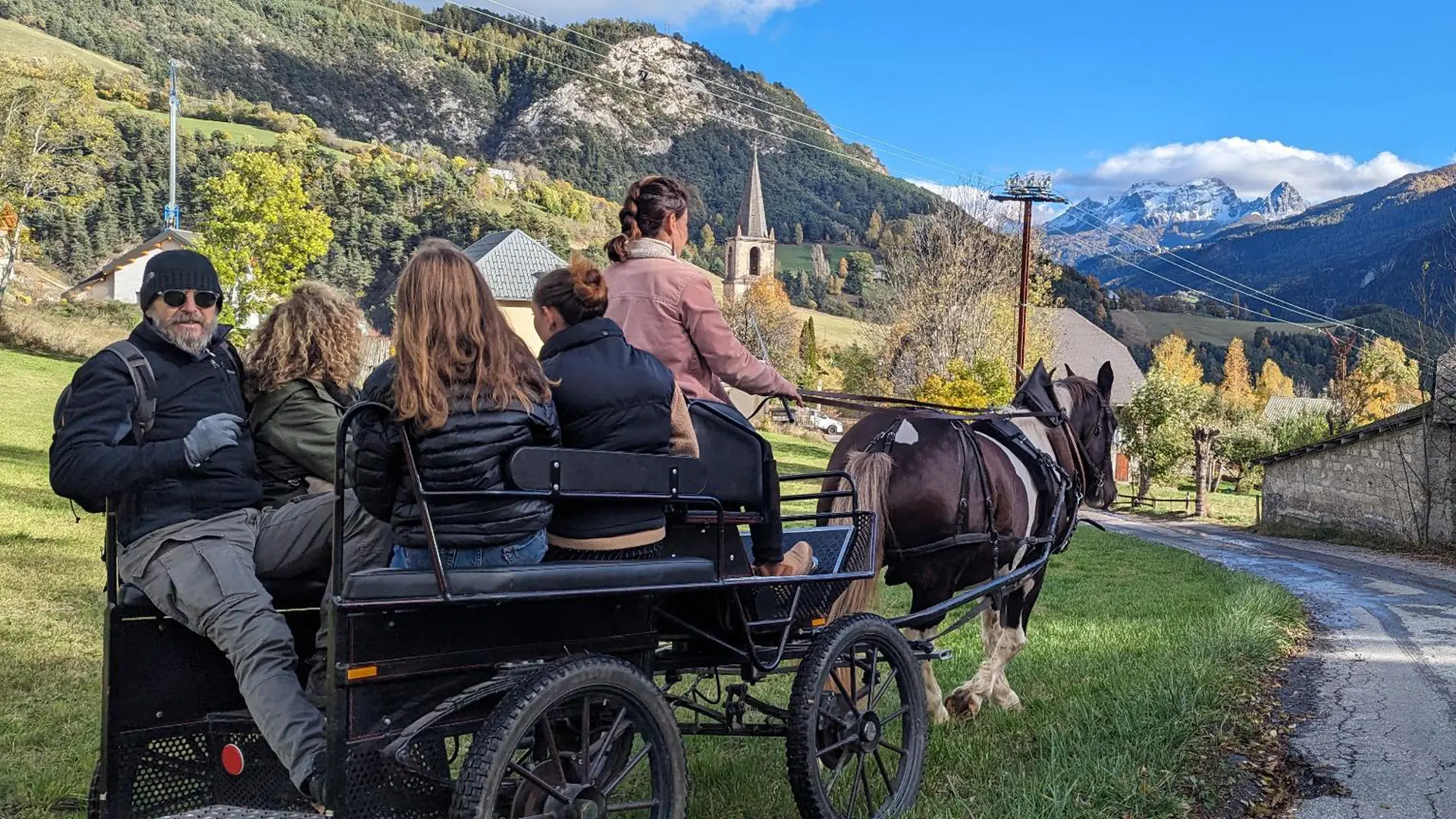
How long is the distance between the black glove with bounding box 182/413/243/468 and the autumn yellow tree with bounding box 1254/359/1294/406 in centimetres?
10811

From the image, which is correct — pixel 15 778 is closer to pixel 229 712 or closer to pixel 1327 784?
pixel 229 712

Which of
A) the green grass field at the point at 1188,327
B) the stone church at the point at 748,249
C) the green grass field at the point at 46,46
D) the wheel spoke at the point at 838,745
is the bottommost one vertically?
the wheel spoke at the point at 838,745

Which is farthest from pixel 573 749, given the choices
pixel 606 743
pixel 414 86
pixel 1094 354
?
pixel 414 86

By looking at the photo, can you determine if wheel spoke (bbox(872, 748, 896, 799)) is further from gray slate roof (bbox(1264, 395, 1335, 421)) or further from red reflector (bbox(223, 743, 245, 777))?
gray slate roof (bbox(1264, 395, 1335, 421))

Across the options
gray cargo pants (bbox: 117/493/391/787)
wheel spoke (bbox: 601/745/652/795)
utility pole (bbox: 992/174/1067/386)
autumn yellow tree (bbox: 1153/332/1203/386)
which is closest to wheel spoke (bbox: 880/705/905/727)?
wheel spoke (bbox: 601/745/652/795)

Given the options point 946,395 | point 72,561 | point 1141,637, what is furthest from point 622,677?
point 946,395

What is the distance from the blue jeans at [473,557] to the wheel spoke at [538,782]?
0.55 meters

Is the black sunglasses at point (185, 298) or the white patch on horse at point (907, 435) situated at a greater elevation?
the black sunglasses at point (185, 298)

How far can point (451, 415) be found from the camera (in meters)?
3.07

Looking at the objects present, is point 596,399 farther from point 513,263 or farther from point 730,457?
point 513,263

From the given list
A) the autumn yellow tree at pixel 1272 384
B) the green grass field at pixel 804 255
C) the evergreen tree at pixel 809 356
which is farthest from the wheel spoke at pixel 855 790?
the green grass field at pixel 804 255

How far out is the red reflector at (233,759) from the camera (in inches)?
132

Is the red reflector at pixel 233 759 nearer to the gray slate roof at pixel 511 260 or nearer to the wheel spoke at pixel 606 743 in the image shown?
the wheel spoke at pixel 606 743

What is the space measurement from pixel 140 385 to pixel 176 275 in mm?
398
